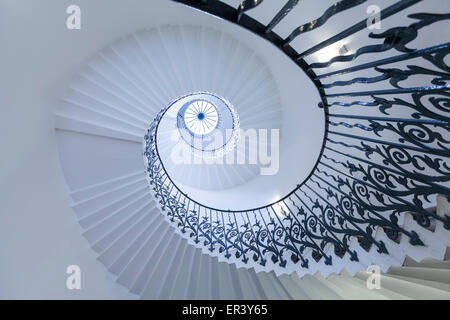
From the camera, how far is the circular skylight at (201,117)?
35.6 ft

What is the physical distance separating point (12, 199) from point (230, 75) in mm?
5608

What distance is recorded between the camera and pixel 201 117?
1106cm

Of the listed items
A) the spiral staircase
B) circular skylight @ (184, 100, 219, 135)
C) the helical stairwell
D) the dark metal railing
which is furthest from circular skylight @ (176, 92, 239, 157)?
the dark metal railing

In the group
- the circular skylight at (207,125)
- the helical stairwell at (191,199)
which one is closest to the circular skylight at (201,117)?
the circular skylight at (207,125)

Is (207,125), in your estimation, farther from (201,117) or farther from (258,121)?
(258,121)

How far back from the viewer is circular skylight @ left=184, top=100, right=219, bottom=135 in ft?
35.6

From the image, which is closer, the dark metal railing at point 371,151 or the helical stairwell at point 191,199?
the dark metal railing at point 371,151

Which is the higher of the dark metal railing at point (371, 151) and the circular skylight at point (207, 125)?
the circular skylight at point (207, 125)

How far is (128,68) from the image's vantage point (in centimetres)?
590

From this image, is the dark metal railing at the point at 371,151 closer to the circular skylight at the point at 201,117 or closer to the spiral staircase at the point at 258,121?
the spiral staircase at the point at 258,121

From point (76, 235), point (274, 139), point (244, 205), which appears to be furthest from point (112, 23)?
point (244, 205)
